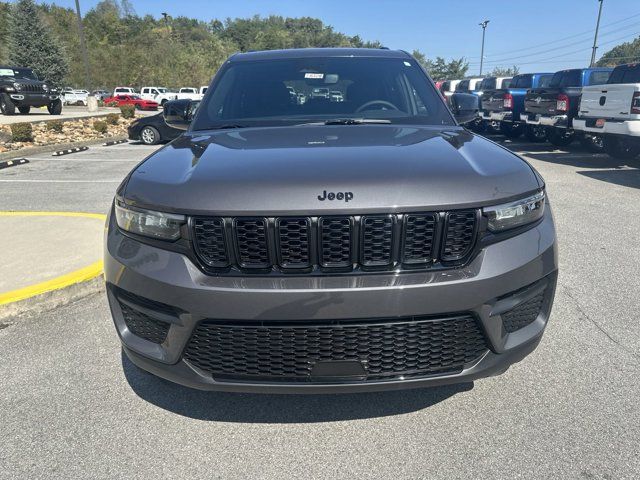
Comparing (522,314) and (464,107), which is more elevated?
(464,107)

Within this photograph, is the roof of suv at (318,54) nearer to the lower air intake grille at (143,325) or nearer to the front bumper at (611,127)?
the lower air intake grille at (143,325)

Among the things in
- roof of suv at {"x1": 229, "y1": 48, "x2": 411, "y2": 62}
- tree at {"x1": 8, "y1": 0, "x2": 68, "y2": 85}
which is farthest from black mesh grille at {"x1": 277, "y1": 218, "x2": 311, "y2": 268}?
tree at {"x1": 8, "y1": 0, "x2": 68, "y2": 85}

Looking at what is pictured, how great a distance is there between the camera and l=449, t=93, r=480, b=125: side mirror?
3443 millimetres

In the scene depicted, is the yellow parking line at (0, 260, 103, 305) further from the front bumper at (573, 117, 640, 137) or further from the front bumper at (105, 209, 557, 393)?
the front bumper at (573, 117, 640, 137)

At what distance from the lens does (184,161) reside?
232 centimetres

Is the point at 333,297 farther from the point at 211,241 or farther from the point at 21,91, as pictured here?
the point at 21,91

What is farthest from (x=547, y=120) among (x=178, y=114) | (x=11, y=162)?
(x=11, y=162)

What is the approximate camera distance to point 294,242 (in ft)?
6.28

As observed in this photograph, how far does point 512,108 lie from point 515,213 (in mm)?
13581

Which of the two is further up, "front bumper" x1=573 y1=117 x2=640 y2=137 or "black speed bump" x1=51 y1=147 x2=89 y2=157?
"front bumper" x1=573 y1=117 x2=640 y2=137

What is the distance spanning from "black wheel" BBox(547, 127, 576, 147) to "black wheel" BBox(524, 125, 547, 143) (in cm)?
47

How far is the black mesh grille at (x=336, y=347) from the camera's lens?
193cm

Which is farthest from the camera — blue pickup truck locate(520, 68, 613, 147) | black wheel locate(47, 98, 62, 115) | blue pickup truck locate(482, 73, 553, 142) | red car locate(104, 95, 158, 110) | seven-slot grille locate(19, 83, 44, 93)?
red car locate(104, 95, 158, 110)

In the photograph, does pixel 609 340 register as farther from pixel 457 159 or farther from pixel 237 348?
pixel 237 348
